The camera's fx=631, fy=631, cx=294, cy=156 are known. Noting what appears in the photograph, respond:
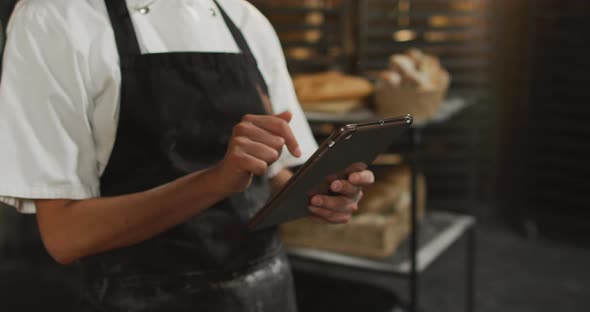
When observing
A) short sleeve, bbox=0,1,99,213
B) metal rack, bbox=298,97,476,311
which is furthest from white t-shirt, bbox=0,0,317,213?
metal rack, bbox=298,97,476,311

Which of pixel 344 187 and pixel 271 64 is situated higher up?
pixel 271 64

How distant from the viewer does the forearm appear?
3.07 feet

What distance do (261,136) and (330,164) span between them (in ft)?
0.41

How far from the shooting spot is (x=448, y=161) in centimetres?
354

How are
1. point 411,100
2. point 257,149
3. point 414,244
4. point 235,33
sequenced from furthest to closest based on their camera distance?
point 411,100, point 414,244, point 235,33, point 257,149

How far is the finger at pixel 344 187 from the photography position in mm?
992

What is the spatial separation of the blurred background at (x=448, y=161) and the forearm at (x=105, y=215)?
3.42ft

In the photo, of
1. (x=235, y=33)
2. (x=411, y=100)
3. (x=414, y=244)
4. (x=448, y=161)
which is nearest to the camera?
(x=235, y=33)

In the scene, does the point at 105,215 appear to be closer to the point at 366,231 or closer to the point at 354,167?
the point at 354,167

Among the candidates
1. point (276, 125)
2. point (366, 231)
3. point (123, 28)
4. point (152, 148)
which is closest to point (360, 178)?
point (276, 125)

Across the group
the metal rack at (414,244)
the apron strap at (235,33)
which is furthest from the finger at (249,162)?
the metal rack at (414,244)

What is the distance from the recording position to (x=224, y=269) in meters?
1.11

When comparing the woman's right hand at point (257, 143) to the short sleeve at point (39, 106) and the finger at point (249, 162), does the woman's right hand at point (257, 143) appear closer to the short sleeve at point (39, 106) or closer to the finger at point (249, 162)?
the finger at point (249, 162)

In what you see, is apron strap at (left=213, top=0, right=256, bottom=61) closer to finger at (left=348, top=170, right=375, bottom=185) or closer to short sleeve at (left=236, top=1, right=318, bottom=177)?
short sleeve at (left=236, top=1, right=318, bottom=177)
